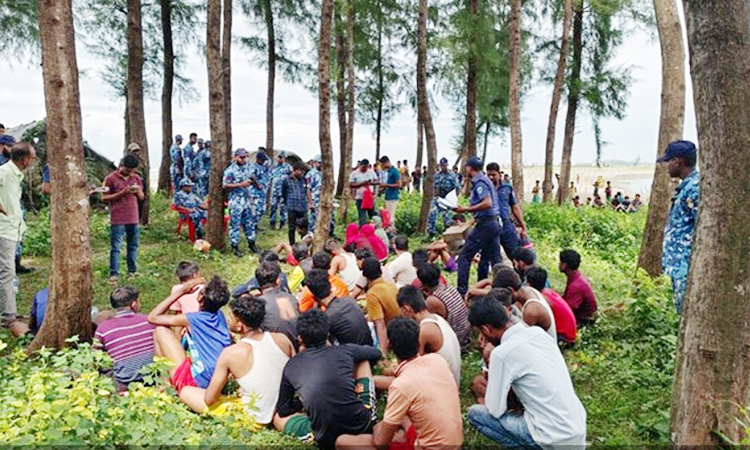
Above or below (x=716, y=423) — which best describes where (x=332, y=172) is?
above

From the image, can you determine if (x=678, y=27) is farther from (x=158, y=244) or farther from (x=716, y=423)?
(x=158, y=244)

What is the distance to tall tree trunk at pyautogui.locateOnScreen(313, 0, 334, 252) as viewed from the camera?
8734 millimetres

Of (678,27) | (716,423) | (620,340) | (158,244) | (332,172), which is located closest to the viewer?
(716,423)

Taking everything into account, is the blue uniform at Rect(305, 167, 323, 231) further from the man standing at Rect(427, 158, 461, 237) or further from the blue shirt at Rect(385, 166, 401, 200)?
the man standing at Rect(427, 158, 461, 237)

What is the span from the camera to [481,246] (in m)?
7.54

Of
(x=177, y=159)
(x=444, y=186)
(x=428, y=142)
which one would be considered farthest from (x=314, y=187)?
(x=177, y=159)

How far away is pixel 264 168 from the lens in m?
11.7

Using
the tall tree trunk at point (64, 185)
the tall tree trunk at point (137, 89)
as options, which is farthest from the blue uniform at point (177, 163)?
the tall tree trunk at point (64, 185)

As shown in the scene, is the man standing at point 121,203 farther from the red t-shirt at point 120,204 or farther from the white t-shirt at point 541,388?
the white t-shirt at point 541,388

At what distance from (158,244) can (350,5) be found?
7.09 m

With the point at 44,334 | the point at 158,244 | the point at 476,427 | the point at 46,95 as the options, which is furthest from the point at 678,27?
the point at 158,244

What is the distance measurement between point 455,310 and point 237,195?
5627 mm

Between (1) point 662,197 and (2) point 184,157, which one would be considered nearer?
(1) point 662,197

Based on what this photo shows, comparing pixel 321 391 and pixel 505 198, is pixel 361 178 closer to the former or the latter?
pixel 505 198
